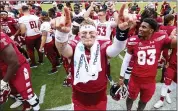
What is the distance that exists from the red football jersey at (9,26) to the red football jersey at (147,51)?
15.3 ft

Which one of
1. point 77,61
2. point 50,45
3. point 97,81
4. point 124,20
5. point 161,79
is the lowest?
point 161,79

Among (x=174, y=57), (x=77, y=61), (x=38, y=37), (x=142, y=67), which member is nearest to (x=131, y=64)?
(x=142, y=67)

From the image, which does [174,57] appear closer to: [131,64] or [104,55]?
[131,64]

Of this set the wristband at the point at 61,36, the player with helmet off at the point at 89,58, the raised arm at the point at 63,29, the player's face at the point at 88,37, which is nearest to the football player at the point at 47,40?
the player with helmet off at the point at 89,58

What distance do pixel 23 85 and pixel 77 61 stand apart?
1560 mm

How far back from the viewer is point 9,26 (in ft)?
25.0

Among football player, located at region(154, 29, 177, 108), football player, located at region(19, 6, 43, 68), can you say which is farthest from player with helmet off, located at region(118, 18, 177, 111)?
football player, located at region(19, 6, 43, 68)

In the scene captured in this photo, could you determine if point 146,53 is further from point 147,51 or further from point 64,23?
point 64,23

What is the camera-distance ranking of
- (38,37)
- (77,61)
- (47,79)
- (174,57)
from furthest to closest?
(38,37) → (47,79) → (174,57) → (77,61)

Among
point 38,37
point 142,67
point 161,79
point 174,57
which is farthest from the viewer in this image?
point 38,37

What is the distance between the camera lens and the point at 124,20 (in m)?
2.68

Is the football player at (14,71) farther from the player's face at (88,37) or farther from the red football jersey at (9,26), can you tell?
the red football jersey at (9,26)

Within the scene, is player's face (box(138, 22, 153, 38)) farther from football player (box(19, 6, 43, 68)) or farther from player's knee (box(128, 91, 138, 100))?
football player (box(19, 6, 43, 68))

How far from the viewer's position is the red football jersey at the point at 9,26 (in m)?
7.51
